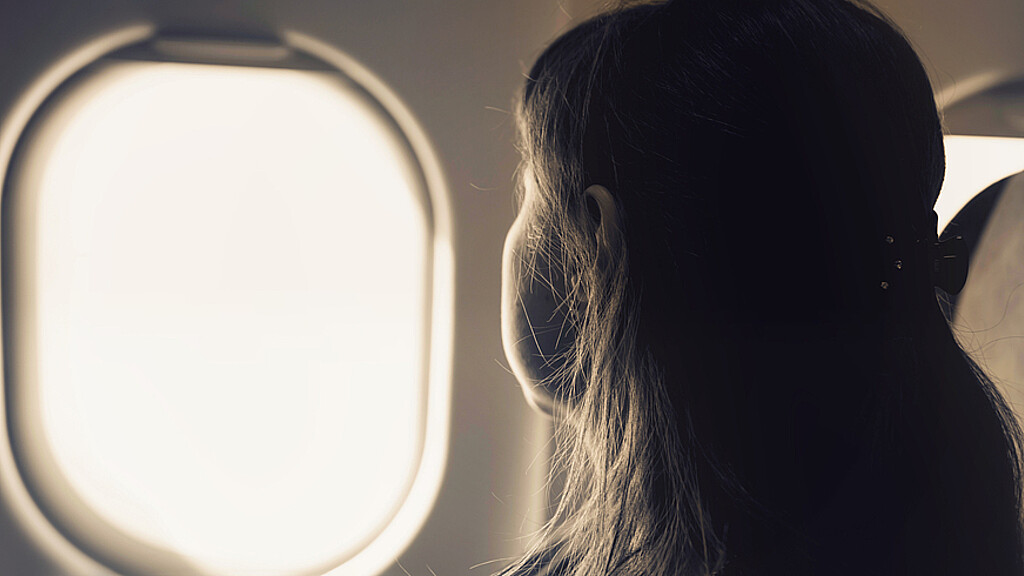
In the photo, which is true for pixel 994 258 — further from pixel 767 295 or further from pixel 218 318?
pixel 218 318

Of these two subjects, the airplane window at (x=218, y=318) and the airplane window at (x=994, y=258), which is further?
the airplane window at (x=994, y=258)

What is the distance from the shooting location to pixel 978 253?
3.79 feet

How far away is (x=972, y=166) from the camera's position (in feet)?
3.70

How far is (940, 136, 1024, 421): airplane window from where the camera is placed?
1.13 metres

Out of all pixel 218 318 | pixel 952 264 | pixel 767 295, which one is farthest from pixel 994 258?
pixel 218 318

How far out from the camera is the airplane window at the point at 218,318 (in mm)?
1007

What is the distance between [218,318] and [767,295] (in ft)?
2.98

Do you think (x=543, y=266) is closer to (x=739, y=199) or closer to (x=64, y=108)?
(x=739, y=199)

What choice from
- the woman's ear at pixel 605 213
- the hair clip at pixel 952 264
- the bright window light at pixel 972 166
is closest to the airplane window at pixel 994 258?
the bright window light at pixel 972 166

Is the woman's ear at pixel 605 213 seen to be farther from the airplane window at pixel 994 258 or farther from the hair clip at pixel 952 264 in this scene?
the airplane window at pixel 994 258

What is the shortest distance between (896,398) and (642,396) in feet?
0.76

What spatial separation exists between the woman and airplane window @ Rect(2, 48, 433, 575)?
0.53 meters

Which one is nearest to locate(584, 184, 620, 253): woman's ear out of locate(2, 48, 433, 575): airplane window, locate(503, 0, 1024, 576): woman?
locate(503, 0, 1024, 576): woman

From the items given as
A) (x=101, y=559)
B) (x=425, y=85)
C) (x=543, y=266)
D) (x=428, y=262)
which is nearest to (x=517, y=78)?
(x=425, y=85)
